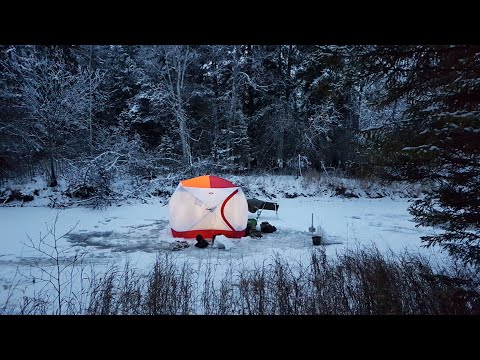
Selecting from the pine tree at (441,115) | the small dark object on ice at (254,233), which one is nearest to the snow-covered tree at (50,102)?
the small dark object on ice at (254,233)

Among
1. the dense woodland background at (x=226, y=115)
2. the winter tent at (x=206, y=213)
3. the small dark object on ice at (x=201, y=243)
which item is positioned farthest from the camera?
the winter tent at (x=206, y=213)

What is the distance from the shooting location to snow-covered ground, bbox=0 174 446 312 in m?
6.94

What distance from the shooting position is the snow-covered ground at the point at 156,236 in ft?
22.8

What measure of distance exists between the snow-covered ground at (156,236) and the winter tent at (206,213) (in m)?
0.43

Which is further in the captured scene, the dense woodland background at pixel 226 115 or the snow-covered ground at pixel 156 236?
the snow-covered ground at pixel 156 236

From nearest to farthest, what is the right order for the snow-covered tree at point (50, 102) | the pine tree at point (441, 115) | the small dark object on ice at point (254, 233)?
1. the pine tree at point (441, 115)
2. the small dark object on ice at point (254, 233)
3. the snow-covered tree at point (50, 102)

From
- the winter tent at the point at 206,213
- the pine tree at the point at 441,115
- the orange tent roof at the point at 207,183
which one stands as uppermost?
the pine tree at the point at 441,115

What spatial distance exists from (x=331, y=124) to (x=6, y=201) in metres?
18.3

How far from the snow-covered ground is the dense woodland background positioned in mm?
1840

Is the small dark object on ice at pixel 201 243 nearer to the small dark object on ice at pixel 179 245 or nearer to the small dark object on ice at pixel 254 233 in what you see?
the small dark object on ice at pixel 179 245

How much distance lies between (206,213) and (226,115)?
36.2 feet

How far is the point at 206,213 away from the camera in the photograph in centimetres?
913

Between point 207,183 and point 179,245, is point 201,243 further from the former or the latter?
point 207,183
